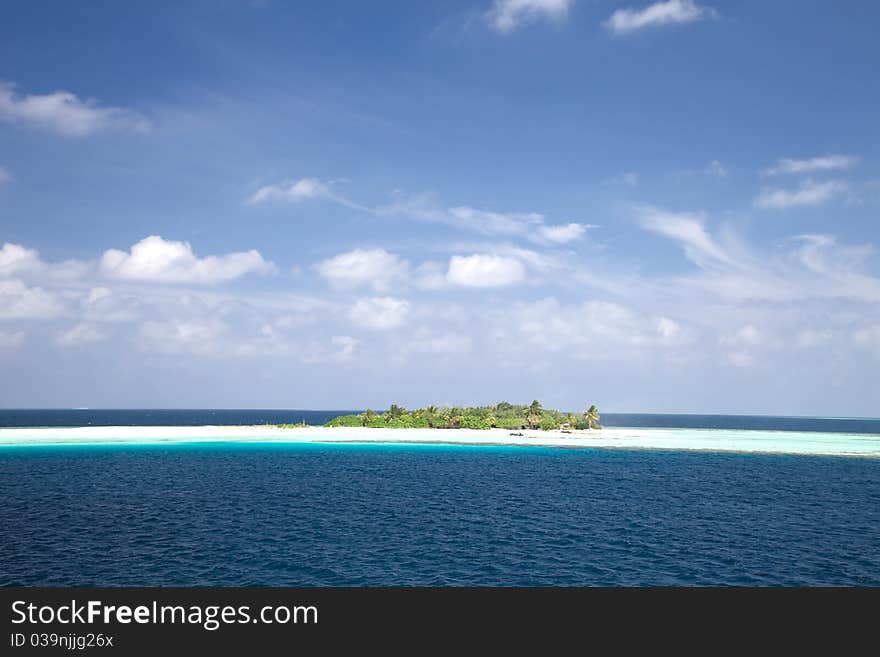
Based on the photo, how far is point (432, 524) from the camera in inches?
1880

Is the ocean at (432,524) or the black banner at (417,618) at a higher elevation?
the black banner at (417,618)

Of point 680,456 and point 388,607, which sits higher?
point 388,607

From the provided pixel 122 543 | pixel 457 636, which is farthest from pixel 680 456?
pixel 457 636

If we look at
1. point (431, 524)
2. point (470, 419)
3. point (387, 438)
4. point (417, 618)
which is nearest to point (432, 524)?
point (431, 524)

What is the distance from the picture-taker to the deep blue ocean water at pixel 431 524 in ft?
113

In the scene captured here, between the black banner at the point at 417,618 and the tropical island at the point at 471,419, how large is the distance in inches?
6609

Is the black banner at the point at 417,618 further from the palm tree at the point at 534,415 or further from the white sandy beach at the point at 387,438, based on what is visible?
the palm tree at the point at 534,415

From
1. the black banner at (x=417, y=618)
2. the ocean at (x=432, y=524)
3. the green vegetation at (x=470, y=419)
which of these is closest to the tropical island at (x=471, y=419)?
the green vegetation at (x=470, y=419)

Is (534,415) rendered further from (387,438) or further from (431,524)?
(431,524)

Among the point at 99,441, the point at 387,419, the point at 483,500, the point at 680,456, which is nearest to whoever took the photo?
the point at 483,500

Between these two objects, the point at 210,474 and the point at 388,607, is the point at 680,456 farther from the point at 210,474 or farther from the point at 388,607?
the point at 388,607

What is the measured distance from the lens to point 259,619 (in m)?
12.1

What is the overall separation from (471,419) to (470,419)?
34cm

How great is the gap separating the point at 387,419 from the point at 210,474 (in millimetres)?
104875
